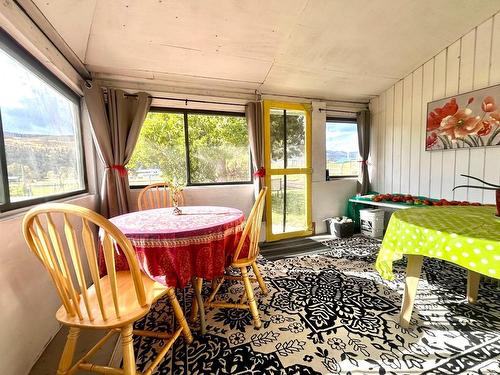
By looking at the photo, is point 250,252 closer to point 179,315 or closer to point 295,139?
point 179,315

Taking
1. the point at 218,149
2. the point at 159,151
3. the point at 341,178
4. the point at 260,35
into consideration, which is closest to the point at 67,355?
the point at 159,151

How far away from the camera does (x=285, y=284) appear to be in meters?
2.06

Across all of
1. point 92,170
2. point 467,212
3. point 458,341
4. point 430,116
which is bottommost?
point 458,341

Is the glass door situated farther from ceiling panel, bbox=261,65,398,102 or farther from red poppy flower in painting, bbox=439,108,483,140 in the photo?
red poppy flower in painting, bbox=439,108,483,140

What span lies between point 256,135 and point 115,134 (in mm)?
1688

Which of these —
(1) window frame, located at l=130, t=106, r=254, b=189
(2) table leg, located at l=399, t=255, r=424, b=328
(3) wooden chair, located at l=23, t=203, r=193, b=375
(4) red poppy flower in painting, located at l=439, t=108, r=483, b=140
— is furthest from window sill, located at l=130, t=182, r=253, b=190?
(4) red poppy flower in painting, located at l=439, t=108, r=483, b=140

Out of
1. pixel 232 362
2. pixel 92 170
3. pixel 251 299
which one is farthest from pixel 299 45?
pixel 232 362

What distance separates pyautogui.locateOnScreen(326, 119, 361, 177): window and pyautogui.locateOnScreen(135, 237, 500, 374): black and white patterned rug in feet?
6.75

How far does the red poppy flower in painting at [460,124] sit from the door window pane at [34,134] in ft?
14.0

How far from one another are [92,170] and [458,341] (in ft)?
11.3

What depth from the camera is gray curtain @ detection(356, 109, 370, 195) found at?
3.73 metres

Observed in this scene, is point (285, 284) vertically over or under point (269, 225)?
under

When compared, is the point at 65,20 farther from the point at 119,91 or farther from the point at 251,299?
the point at 251,299

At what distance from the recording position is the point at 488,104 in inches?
97.5
